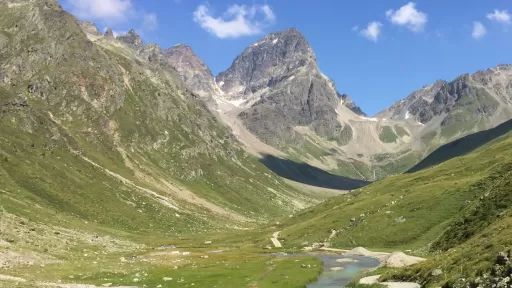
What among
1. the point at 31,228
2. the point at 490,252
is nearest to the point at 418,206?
the point at 490,252

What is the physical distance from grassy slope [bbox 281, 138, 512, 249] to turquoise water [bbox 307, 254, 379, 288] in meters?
13.9

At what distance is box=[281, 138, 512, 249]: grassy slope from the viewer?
92438mm

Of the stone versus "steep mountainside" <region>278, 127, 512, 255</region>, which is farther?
"steep mountainside" <region>278, 127, 512, 255</region>

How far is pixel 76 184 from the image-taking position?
19650 cm

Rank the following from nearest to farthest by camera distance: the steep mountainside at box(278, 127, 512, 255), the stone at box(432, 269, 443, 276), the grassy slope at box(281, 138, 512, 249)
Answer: the stone at box(432, 269, 443, 276), the steep mountainside at box(278, 127, 512, 255), the grassy slope at box(281, 138, 512, 249)

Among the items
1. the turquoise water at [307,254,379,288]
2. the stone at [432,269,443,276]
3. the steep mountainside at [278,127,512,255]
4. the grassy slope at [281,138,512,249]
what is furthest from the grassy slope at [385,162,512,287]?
the grassy slope at [281,138,512,249]

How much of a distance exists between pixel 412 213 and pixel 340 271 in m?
36.8

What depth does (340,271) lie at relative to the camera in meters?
69.5

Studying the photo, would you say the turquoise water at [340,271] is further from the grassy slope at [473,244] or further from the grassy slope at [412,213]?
the grassy slope at [412,213]

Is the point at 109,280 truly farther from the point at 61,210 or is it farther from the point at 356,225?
the point at 61,210

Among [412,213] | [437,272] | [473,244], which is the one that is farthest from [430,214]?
[437,272]

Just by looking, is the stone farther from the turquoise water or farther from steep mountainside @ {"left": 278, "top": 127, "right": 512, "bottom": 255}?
steep mountainside @ {"left": 278, "top": 127, "right": 512, "bottom": 255}

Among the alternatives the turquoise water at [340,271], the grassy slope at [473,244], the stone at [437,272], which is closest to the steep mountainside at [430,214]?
the grassy slope at [473,244]

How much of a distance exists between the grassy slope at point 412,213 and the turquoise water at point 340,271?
45.4 feet
